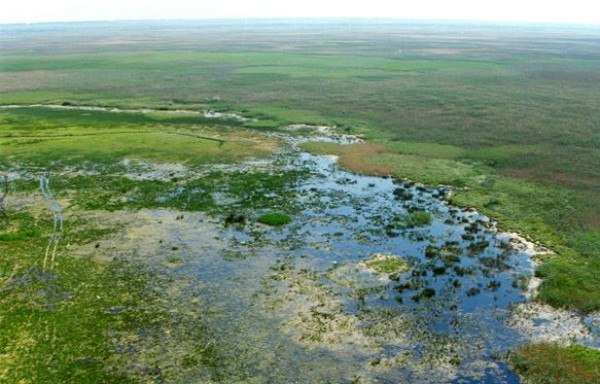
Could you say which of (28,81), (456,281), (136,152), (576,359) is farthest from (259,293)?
(28,81)

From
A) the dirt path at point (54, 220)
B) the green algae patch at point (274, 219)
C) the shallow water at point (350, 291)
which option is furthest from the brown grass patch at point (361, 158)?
the dirt path at point (54, 220)

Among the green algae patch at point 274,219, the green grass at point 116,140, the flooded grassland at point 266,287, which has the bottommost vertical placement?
the flooded grassland at point 266,287

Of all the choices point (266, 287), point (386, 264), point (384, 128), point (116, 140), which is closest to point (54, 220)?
point (266, 287)

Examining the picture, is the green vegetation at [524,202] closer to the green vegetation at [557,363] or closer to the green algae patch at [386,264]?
the green vegetation at [557,363]

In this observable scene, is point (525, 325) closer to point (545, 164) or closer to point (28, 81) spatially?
point (545, 164)

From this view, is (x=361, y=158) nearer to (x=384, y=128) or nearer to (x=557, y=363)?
(x=384, y=128)
